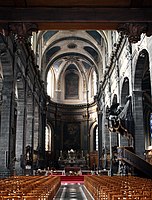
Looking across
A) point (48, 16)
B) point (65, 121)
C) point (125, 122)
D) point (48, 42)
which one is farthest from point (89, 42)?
point (48, 16)

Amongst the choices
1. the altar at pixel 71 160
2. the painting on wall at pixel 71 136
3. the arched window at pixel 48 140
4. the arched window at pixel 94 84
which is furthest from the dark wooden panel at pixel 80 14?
the painting on wall at pixel 71 136

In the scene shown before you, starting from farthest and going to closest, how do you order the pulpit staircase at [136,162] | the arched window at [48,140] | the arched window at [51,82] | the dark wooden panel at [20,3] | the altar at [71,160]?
the arched window at [51,82]
the arched window at [48,140]
the altar at [71,160]
the pulpit staircase at [136,162]
the dark wooden panel at [20,3]

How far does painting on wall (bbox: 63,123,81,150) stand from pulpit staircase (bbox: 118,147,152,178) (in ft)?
70.0

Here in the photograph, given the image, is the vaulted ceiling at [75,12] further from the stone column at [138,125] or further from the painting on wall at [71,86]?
the painting on wall at [71,86]

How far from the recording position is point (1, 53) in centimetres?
1480

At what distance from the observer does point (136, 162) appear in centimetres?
1359

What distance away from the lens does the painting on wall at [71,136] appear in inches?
1415

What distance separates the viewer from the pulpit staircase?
12961 millimetres

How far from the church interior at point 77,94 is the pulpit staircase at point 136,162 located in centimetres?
4

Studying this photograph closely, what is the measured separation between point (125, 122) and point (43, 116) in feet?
53.3

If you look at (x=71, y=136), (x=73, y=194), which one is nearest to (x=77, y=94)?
(x=71, y=136)

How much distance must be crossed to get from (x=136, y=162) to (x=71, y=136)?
22924 millimetres

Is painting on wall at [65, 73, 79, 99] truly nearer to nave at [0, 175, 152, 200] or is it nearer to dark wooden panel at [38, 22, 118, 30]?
nave at [0, 175, 152, 200]

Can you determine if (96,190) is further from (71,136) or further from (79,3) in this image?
(71,136)
